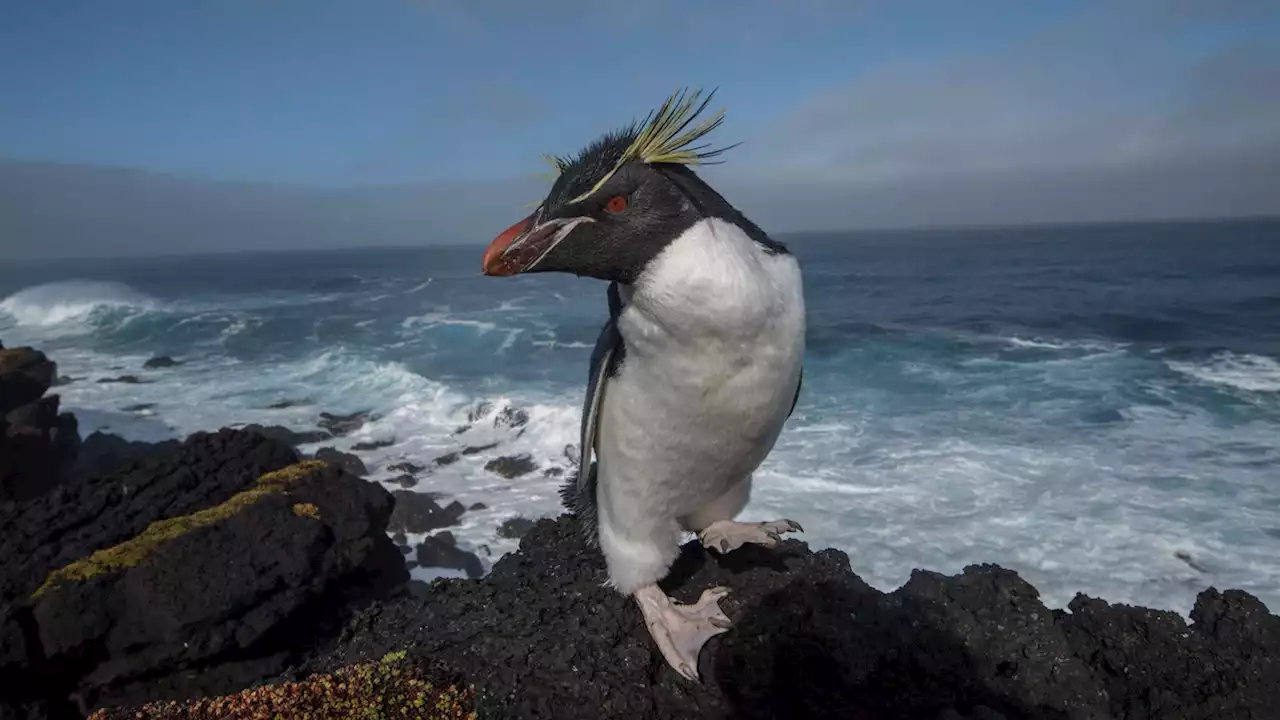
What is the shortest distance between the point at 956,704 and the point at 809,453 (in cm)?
1006

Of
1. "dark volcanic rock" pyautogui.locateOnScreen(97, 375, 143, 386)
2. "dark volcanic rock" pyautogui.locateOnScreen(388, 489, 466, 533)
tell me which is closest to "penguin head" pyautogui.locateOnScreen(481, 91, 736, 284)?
"dark volcanic rock" pyautogui.locateOnScreen(388, 489, 466, 533)

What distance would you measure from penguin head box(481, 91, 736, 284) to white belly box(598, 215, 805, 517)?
3.4 inches

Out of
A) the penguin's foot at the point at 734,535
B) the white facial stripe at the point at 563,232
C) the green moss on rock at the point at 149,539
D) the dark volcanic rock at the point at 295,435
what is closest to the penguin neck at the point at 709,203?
the white facial stripe at the point at 563,232

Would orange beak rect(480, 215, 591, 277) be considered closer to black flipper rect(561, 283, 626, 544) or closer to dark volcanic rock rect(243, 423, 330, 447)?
black flipper rect(561, 283, 626, 544)

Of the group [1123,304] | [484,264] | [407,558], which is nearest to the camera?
[484,264]

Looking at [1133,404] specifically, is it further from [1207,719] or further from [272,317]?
[272,317]

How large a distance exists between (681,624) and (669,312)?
1731mm

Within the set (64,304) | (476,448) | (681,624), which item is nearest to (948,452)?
(476,448)

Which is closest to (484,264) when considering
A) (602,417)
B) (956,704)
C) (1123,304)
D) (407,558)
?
(602,417)

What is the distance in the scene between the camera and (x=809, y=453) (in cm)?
1337

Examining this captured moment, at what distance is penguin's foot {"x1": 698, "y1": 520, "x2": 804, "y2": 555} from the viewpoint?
3846 mm

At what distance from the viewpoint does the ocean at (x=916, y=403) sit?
32.3ft

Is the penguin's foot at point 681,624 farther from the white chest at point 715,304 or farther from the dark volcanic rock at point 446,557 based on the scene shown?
the dark volcanic rock at point 446,557

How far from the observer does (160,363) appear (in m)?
25.0
